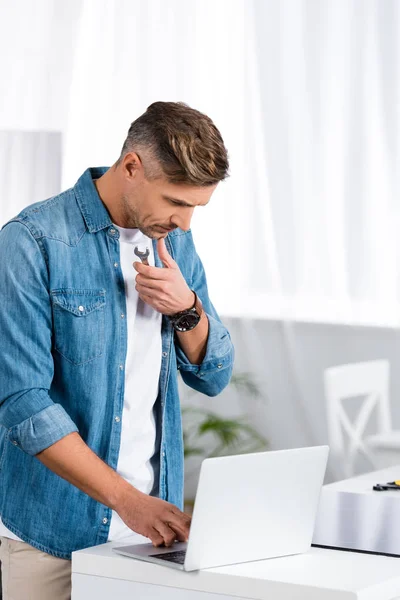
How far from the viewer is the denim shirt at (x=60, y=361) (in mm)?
1632

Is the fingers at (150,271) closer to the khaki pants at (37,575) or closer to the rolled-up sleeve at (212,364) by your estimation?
the rolled-up sleeve at (212,364)

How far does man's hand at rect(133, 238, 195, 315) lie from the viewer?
1699 millimetres

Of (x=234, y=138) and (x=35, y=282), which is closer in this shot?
(x=35, y=282)

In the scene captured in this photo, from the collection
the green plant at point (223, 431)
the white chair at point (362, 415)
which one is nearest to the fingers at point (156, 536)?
the white chair at point (362, 415)

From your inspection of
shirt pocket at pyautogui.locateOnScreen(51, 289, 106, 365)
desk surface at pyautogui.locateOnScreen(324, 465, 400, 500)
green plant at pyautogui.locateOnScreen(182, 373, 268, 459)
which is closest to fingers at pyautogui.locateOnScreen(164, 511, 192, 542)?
shirt pocket at pyautogui.locateOnScreen(51, 289, 106, 365)

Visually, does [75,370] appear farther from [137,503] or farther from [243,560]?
[243,560]

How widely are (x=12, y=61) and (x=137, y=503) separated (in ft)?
11.7

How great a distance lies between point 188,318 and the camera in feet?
5.85

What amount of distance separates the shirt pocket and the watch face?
0.47 ft

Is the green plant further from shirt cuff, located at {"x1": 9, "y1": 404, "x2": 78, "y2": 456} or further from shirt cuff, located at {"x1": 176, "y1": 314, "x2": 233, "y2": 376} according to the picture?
shirt cuff, located at {"x1": 9, "y1": 404, "x2": 78, "y2": 456}

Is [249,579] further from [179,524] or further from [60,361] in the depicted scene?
[60,361]

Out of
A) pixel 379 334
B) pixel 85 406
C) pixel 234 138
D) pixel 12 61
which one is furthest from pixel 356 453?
pixel 85 406

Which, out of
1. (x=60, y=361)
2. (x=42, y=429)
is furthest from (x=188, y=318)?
(x=42, y=429)

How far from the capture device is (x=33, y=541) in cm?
171
